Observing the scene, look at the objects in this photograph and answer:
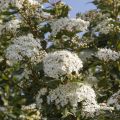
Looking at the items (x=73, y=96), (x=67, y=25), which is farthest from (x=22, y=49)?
(x=67, y=25)

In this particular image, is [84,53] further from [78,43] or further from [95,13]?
[95,13]

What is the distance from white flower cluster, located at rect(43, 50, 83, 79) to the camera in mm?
5688

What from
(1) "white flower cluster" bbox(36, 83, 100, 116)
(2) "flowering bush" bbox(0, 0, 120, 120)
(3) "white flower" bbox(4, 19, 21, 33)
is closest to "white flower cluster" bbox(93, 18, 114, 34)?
(2) "flowering bush" bbox(0, 0, 120, 120)

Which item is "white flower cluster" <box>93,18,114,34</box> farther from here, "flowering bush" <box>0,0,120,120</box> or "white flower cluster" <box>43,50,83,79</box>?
"white flower cluster" <box>43,50,83,79</box>

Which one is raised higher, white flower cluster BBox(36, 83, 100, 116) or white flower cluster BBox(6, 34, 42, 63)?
white flower cluster BBox(6, 34, 42, 63)

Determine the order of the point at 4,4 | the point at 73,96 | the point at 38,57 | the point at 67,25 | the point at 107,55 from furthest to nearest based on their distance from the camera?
the point at 4,4
the point at 67,25
the point at 107,55
the point at 38,57
the point at 73,96

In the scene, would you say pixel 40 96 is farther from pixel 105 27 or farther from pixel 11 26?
pixel 105 27

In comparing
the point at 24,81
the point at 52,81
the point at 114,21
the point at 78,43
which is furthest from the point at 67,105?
the point at 114,21

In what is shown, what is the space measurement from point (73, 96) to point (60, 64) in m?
0.45

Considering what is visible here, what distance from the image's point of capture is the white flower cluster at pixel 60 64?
224 inches

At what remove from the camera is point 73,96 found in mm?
5852

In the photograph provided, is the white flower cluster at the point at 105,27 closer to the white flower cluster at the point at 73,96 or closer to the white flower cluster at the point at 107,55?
the white flower cluster at the point at 107,55

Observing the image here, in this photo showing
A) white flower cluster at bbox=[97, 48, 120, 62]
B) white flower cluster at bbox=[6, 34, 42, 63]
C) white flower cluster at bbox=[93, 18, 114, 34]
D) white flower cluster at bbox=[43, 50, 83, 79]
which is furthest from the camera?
white flower cluster at bbox=[93, 18, 114, 34]

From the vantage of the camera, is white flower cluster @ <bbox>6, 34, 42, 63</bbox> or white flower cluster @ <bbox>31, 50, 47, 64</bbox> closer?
white flower cluster @ <bbox>6, 34, 42, 63</bbox>
